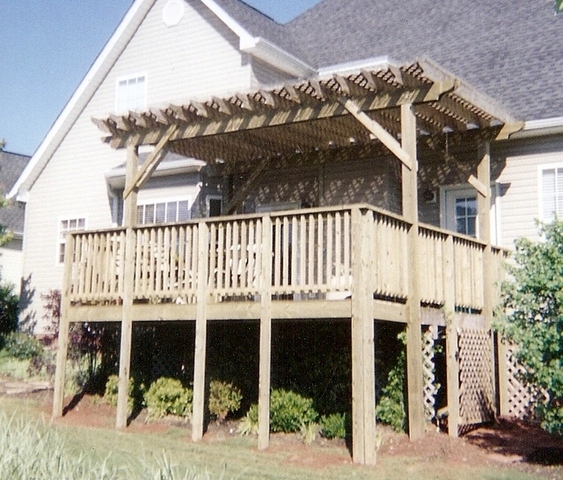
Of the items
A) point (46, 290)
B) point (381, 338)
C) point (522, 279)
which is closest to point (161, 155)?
point (381, 338)

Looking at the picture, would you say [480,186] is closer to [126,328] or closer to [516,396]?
[516,396]

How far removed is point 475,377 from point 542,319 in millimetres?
2745

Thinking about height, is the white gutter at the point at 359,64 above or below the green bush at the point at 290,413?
above

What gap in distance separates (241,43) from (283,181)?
3.43m

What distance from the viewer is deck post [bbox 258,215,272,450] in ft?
35.2

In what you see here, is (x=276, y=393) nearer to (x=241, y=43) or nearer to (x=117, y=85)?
(x=241, y=43)

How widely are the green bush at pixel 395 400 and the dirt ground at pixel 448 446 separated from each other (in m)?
0.18

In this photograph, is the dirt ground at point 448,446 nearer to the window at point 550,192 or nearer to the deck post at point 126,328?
the deck post at point 126,328

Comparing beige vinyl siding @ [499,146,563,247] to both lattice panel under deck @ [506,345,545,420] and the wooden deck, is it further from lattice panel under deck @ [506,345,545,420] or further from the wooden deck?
lattice panel under deck @ [506,345,545,420]

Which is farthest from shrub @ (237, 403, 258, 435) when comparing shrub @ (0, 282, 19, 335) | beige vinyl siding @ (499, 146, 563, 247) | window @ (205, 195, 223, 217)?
shrub @ (0, 282, 19, 335)

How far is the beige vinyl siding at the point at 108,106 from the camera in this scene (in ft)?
61.1

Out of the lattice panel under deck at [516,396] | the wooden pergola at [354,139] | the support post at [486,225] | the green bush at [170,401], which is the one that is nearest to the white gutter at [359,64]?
the wooden pergola at [354,139]

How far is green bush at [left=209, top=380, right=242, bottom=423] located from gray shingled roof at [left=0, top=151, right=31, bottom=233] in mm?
15701

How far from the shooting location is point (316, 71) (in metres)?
18.9
